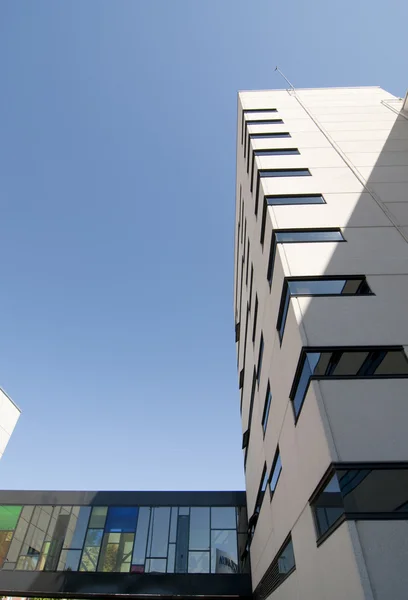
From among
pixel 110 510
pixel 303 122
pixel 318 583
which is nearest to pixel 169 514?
pixel 110 510

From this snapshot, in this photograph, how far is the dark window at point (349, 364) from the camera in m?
7.87

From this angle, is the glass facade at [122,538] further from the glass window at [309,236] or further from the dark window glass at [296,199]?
the dark window glass at [296,199]

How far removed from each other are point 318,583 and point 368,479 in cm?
266

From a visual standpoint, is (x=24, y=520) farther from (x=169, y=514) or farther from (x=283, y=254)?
(x=283, y=254)

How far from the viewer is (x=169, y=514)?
19969 mm

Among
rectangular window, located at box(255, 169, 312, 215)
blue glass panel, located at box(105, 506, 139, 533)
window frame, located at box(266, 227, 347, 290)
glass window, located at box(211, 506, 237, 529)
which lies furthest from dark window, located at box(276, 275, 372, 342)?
blue glass panel, located at box(105, 506, 139, 533)

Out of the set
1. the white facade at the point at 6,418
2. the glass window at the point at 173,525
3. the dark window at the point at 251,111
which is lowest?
the glass window at the point at 173,525

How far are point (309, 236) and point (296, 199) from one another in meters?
2.64

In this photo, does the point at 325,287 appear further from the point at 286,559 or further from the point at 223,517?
the point at 223,517

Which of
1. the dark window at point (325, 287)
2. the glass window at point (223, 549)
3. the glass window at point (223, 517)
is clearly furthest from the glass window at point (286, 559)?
the glass window at point (223, 517)

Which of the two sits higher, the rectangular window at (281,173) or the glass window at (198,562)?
the rectangular window at (281,173)

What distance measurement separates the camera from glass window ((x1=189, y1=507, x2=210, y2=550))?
61.7 ft

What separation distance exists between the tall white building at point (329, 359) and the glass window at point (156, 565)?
4.57 meters

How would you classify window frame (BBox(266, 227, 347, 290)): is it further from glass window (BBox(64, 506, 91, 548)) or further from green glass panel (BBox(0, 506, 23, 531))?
green glass panel (BBox(0, 506, 23, 531))
